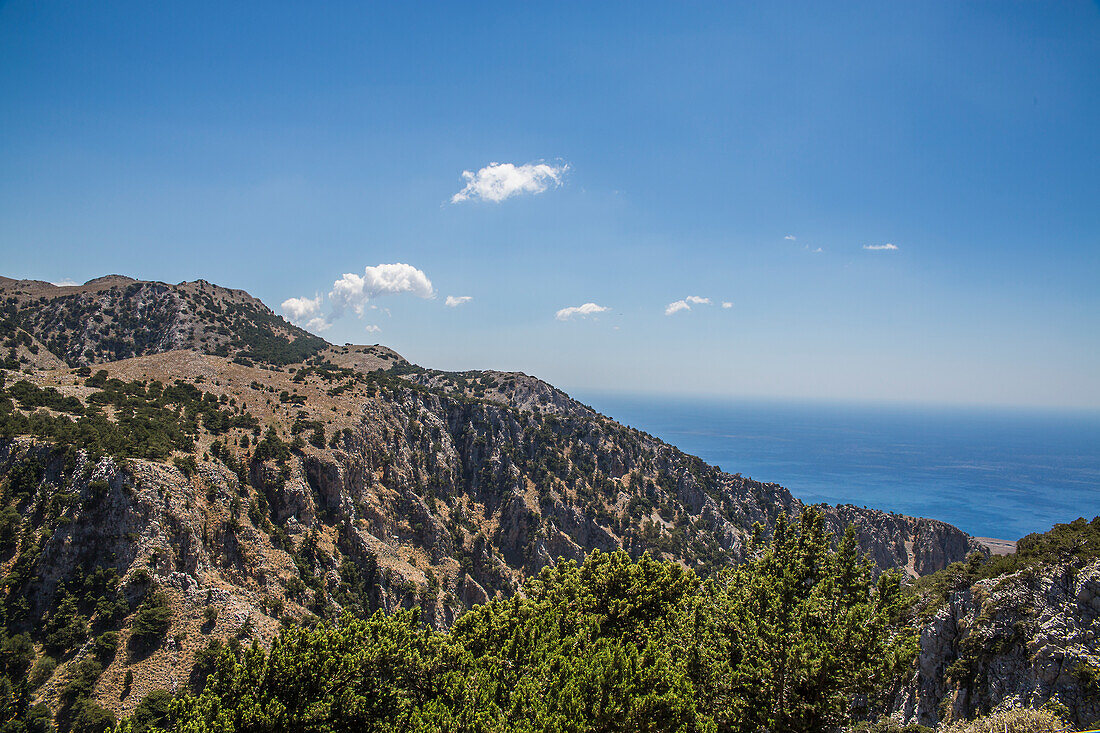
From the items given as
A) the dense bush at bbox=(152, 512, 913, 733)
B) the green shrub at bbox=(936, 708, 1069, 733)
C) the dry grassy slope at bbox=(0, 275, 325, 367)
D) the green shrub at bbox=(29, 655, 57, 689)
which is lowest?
the green shrub at bbox=(29, 655, 57, 689)

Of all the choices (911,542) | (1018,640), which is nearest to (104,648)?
(1018,640)

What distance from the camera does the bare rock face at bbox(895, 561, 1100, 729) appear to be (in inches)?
826

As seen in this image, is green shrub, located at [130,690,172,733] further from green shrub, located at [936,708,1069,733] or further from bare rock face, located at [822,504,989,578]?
bare rock face, located at [822,504,989,578]

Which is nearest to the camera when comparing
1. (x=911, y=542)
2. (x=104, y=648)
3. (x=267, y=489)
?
(x=104, y=648)

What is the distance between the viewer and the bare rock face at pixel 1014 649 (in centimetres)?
2098

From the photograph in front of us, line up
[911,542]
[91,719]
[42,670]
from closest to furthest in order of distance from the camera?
[91,719] < [42,670] < [911,542]

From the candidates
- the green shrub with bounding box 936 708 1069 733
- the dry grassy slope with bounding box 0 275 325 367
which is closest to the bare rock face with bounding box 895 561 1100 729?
the green shrub with bounding box 936 708 1069 733

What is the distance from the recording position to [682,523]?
9694cm

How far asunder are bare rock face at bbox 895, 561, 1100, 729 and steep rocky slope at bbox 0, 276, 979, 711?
5018 cm

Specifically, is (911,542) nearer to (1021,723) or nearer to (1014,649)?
(1014,649)

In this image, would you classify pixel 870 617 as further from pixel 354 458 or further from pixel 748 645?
pixel 354 458

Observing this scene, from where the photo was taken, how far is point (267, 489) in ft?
187

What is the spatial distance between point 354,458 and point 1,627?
3867 cm

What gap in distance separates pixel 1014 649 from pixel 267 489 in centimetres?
6763
